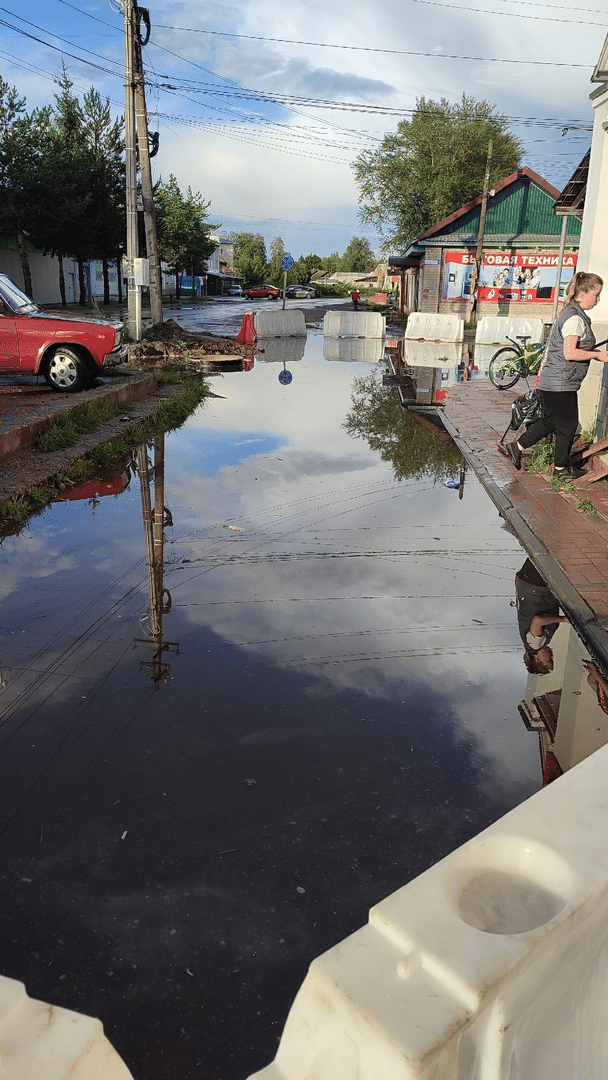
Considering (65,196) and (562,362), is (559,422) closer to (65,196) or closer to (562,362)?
(562,362)

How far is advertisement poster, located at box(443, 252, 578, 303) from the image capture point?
138 ft

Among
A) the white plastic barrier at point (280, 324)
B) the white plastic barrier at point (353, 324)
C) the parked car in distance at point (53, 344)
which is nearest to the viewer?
the parked car in distance at point (53, 344)

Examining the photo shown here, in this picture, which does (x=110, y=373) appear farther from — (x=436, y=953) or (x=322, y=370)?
(x=436, y=953)

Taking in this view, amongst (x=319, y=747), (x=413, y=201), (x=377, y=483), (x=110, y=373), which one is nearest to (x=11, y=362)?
(x=110, y=373)

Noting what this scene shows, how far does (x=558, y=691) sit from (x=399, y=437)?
27.1 feet

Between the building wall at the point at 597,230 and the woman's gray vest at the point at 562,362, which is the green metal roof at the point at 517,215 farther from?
the woman's gray vest at the point at 562,362

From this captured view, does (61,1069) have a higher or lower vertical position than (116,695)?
higher

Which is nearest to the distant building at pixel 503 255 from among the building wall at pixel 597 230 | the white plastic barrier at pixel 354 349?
the white plastic barrier at pixel 354 349

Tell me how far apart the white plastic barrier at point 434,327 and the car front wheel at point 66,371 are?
1970cm

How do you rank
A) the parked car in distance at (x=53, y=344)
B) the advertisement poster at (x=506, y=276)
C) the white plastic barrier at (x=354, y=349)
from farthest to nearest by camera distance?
the advertisement poster at (x=506, y=276)
the white plastic barrier at (x=354, y=349)
the parked car in distance at (x=53, y=344)

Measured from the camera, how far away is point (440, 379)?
64.7 ft

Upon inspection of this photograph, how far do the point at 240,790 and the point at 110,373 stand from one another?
14.7m

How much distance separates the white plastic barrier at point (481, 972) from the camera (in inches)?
43.6

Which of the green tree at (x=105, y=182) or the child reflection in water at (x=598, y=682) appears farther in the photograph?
the green tree at (x=105, y=182)
